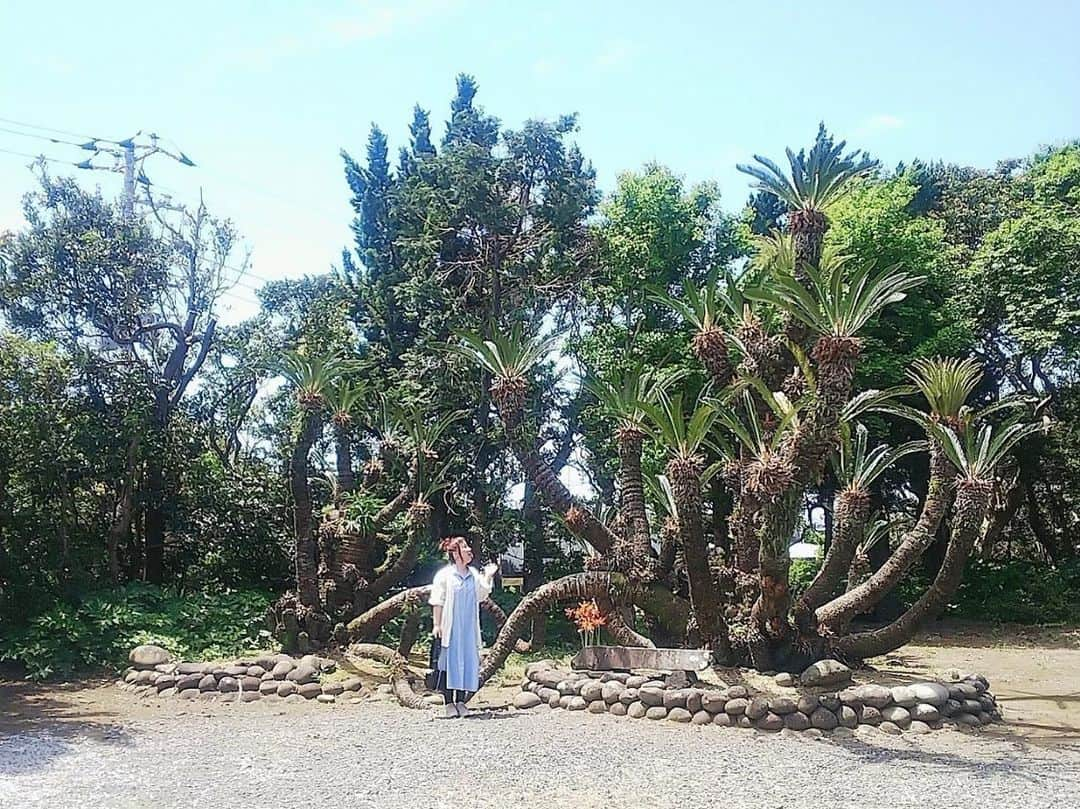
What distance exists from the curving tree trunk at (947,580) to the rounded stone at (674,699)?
6.51 ft

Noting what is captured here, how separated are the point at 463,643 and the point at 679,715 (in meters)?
1.85

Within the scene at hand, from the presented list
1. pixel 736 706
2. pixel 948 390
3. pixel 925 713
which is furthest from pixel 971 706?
pixel 948 390

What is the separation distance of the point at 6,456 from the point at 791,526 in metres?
9.22

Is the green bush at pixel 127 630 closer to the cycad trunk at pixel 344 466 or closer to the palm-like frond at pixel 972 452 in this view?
the cycad trunk at pixel 344 466

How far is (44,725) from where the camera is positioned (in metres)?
7.50

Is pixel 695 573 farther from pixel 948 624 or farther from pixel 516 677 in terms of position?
pixel 948 624

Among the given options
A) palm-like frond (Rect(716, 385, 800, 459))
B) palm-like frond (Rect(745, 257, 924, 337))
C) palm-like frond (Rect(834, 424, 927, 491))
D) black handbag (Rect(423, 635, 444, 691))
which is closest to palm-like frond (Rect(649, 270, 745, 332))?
palm-like frond (Rect(716, 385, 800, 459))

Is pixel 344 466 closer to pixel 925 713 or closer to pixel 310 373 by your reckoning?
pixel 310 373

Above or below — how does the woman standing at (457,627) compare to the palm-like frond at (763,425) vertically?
below

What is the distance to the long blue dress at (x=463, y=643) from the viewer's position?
767cm

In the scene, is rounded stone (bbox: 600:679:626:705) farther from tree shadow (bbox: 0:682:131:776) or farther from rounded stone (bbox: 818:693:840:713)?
tree shadow (bbox: 0:682:131:776)

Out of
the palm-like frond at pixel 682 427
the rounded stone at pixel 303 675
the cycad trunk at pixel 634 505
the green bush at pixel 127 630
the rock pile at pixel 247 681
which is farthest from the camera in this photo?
the green bush at pixel 127 630

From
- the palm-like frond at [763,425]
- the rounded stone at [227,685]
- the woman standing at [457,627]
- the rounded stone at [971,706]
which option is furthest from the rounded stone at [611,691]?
the rounded stone at [227,685]

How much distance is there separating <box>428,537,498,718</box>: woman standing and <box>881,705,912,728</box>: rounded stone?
3.29m
